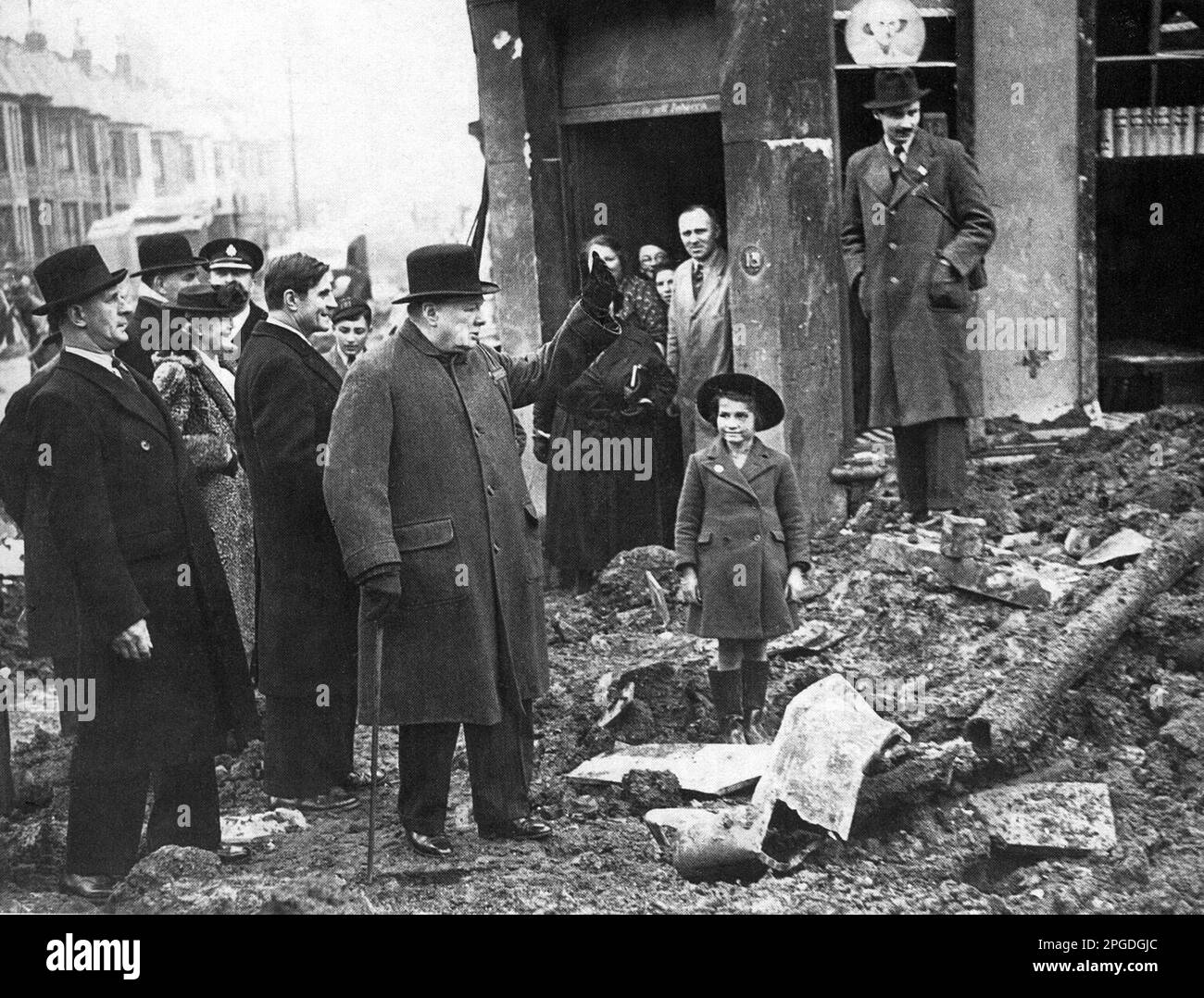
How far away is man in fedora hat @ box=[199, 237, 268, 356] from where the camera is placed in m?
5.21

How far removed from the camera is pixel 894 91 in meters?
5.36

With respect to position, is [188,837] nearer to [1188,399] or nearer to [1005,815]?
[1005,815]

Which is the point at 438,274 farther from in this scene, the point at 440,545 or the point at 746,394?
the point at 746,394

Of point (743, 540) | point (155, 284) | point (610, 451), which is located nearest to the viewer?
point (743, 540)

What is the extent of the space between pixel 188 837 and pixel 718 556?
182 centimetres

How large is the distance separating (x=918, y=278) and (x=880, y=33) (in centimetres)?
92

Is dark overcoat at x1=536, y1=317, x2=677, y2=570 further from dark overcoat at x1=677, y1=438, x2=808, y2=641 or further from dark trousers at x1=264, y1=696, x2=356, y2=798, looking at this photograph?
dark trousers at x1=264, y1=696, x2=356, y2=798

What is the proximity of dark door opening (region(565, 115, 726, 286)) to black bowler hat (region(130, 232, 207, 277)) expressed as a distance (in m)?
1.55

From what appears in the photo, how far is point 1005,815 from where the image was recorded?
4543mm

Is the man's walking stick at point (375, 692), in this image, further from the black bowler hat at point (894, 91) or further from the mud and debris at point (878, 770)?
the black bowler hat at point (894, 91)

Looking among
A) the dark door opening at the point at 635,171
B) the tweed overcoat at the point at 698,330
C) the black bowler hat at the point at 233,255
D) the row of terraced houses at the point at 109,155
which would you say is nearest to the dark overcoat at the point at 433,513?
the black bowler hat at the point at 233,255

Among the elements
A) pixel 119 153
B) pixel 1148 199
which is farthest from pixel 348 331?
pixel 1148 199

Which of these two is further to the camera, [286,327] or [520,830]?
[286,327]

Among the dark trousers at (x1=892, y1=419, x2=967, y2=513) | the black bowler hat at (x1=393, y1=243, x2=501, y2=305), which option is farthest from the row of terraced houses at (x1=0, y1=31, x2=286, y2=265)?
the dark trousers at (x1=892, y1=419, x2=967, y2=513)
